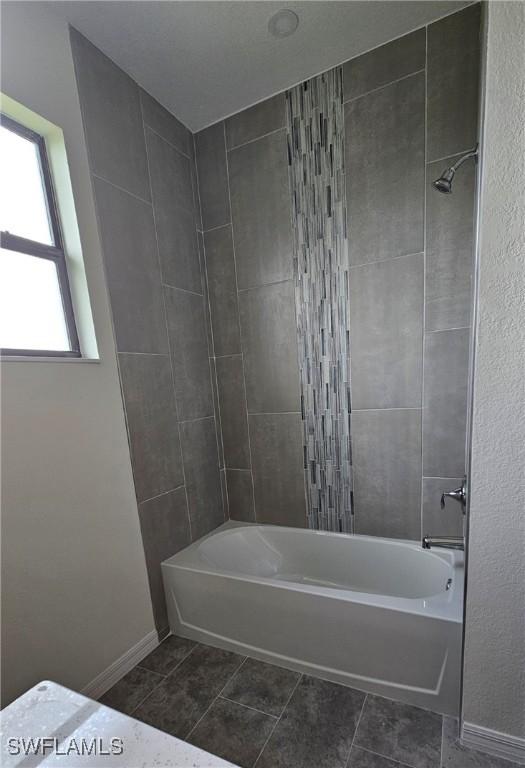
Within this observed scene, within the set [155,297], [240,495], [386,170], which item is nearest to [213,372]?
[155,297]

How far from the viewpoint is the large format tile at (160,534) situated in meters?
1.80

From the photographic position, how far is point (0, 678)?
115 cm

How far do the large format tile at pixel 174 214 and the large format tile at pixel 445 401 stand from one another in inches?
57.8

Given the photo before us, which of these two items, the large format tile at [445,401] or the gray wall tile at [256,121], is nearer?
the large format tile at [445,401]

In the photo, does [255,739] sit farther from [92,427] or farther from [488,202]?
[488,202]

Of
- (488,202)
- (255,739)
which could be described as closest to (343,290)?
(488,202)

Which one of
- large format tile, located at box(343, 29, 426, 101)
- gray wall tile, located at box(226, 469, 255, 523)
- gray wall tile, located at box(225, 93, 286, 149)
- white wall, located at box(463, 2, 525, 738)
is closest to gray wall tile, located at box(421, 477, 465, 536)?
white wall, located at box(463, 2, 525, 738)

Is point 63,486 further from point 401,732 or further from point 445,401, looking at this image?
point 445,401

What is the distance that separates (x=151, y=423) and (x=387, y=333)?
1.37 metres

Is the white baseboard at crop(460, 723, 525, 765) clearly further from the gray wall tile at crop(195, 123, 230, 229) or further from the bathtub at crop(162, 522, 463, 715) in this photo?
the gray wall tile at crop(195, 123, 230, 229)

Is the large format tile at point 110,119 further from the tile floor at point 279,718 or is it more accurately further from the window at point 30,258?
the tile floor at point 279,718

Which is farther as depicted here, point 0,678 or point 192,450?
point 192,450

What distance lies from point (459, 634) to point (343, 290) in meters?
1.62

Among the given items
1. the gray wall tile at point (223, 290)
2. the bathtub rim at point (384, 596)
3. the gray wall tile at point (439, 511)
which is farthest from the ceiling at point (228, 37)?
the bathtub rim at point (384, 596)
